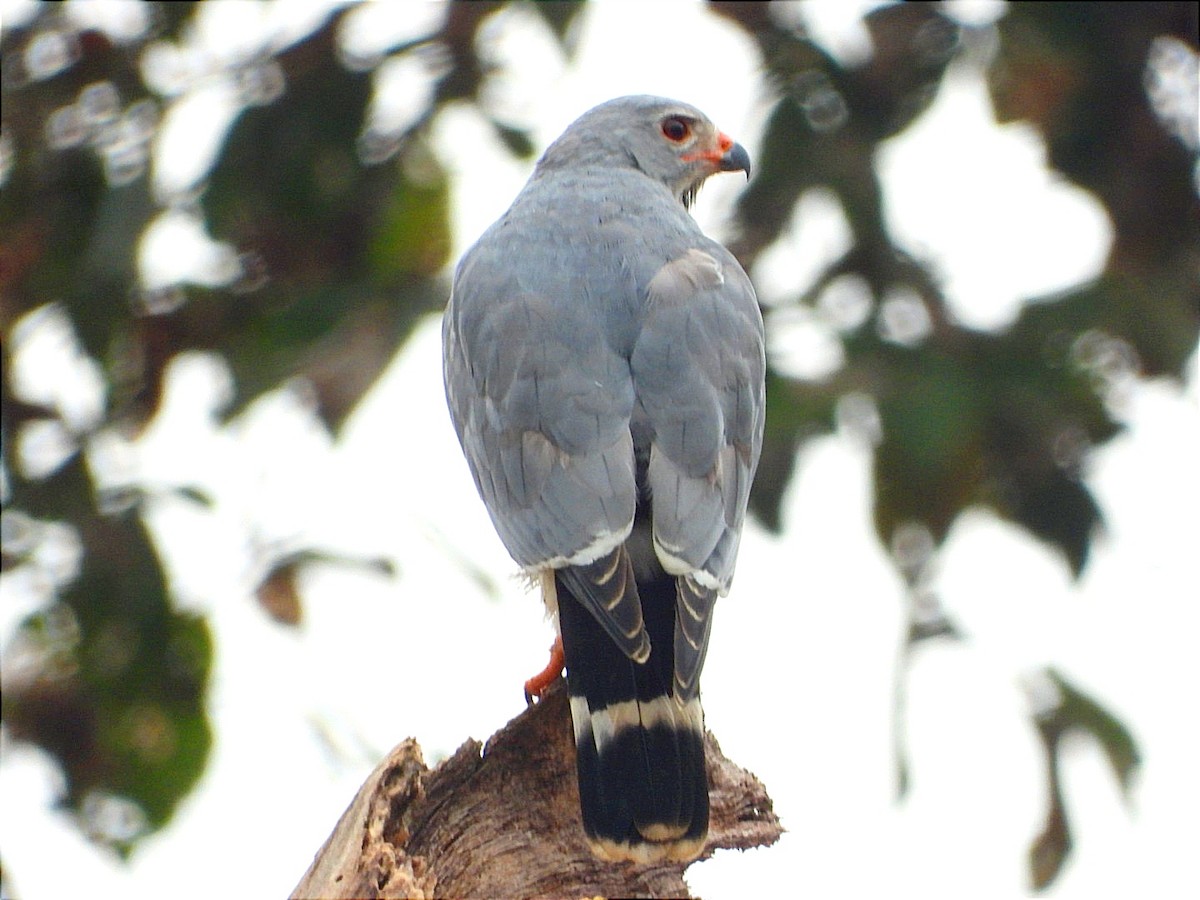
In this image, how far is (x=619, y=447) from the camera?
4.11m

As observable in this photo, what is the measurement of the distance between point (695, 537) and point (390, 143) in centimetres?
286

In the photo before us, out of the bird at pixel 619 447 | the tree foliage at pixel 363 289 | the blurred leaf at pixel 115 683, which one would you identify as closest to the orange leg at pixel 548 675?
the bird at pixel 619 447

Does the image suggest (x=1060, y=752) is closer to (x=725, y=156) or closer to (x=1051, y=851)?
(x=1051, y=851)

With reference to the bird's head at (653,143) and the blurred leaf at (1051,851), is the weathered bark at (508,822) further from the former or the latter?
the bird's head at (653,143)

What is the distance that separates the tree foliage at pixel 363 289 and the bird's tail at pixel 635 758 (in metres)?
1.80

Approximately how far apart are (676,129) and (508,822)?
104 inches

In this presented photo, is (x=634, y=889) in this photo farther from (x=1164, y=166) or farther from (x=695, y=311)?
(x=1164, y=166)

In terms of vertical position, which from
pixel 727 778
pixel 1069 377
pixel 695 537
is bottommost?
pixel 1069 377

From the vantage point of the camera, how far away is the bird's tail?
12.1 feet

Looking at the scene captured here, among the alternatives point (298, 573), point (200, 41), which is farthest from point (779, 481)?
point (200, 41)

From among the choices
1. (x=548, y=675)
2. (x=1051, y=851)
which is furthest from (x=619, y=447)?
(x=1051, y=851)

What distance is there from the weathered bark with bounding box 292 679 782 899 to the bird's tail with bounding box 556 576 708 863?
20cm

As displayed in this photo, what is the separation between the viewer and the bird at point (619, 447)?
3.77 m

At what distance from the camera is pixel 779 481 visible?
18.6ft
